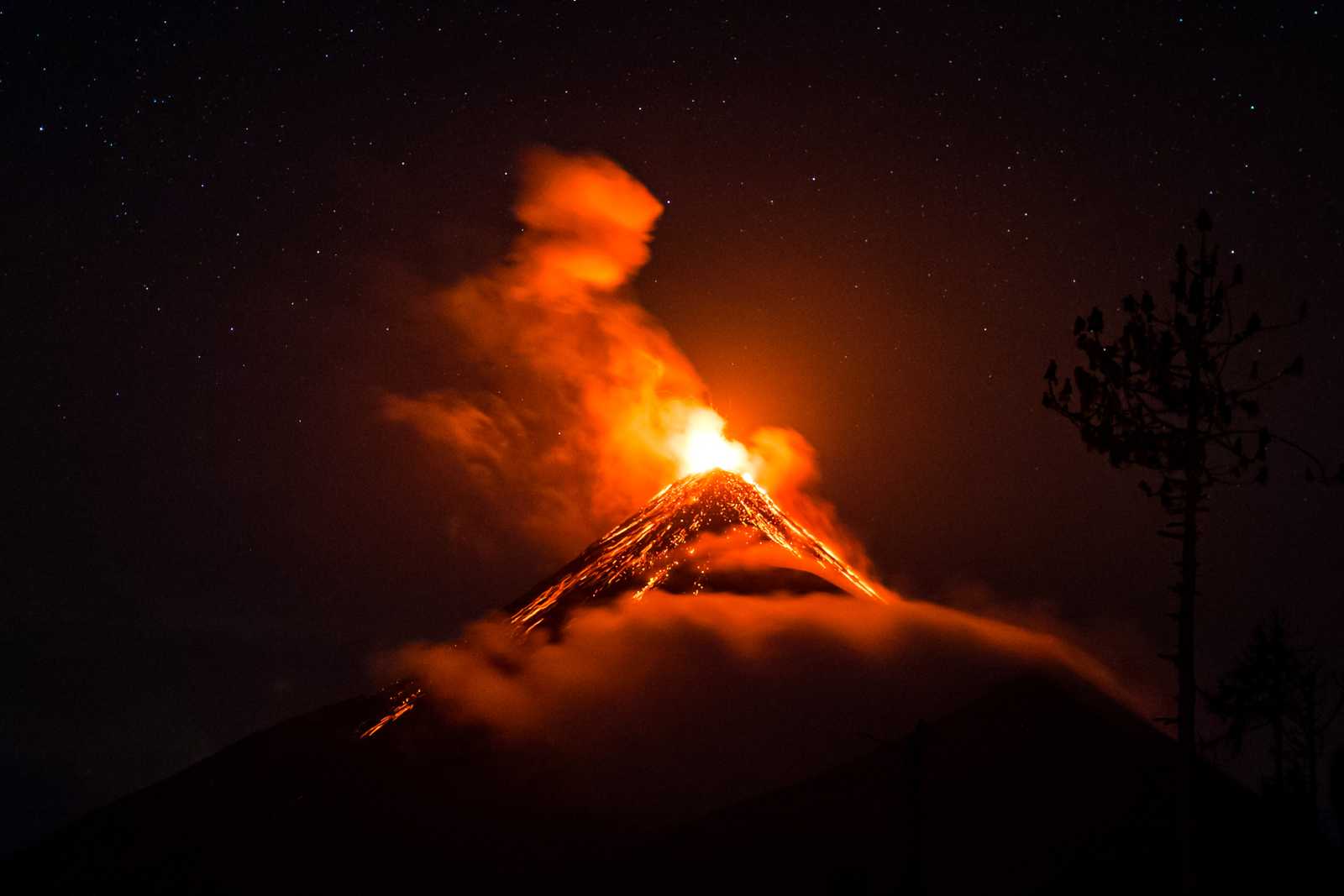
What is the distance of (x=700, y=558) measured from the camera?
362 ft

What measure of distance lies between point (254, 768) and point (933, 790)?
6675 cm

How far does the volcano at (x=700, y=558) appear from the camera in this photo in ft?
346

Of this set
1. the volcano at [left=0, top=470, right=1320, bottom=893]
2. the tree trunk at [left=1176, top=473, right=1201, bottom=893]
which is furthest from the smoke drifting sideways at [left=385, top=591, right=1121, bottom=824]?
the tree trunk at [left=1176, top=473, right=1201, bottom=893]

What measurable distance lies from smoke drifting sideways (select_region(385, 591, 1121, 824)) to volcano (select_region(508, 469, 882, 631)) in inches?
104

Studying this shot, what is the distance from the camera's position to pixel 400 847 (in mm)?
66500

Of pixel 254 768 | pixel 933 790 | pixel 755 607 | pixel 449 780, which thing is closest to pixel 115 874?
pixel 254 768

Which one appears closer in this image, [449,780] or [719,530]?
[449,780]

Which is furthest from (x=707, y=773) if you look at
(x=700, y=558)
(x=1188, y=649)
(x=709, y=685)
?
(x=1188, y=649)

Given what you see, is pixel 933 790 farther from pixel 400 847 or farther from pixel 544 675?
pixel 544 675

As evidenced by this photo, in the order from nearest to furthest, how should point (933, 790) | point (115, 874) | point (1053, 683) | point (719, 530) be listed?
point (933, 790)
point (1053, 683)
point (115, 874)
point (719, 530)

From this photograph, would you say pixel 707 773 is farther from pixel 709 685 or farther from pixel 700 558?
pixel 700 558

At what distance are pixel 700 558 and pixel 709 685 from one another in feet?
81.7

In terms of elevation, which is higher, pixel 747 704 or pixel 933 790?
pixel 747 704

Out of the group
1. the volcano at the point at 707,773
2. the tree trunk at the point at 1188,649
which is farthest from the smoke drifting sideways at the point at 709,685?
the tree trunk at the point at 1188,649
